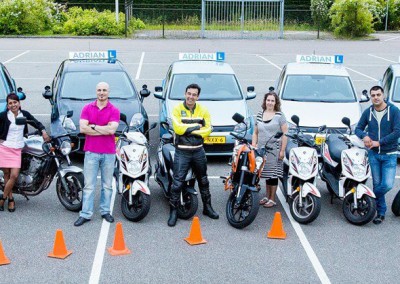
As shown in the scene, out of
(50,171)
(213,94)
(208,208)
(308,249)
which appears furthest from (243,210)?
(213,94)

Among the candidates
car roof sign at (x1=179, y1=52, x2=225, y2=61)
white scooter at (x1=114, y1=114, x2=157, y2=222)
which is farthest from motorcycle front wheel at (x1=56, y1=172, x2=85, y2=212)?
car roof sign at (x1=179, y1=52, x2=225, y2=61)

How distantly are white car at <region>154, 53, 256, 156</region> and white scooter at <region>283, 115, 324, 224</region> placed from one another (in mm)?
2760

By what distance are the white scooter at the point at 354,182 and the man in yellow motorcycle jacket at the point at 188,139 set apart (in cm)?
192

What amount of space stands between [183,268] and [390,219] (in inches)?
134

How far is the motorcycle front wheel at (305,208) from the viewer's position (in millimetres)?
8844

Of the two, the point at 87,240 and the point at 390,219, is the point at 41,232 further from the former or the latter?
the point at 390,219

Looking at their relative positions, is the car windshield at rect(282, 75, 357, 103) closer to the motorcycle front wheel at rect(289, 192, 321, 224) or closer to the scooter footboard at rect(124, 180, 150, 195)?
the motorcycle front wheel at rect(289, 192, 321, 224)

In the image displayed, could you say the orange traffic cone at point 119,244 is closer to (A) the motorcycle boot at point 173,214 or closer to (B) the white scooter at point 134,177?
(B) the white scooter at point 134,177

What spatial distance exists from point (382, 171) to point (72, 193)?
4.27m

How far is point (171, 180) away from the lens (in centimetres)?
938

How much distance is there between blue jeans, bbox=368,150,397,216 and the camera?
29.2ft

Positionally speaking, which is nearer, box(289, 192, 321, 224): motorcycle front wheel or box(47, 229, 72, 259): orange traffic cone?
box(47, 229, 72, 259): orange traffic cone

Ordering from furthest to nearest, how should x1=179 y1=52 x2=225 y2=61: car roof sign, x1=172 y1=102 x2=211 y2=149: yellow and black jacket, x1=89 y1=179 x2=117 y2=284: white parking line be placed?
x1=179 y1=52 x2=225 y2=61: car roof sign
x1=172 y1=102 x2=211 y2=149: yellow and black jacket
x1=89 y1=179 x2=117 y2=284: white parking line

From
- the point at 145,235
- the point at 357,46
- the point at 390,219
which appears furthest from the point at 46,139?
the point at 357,46
